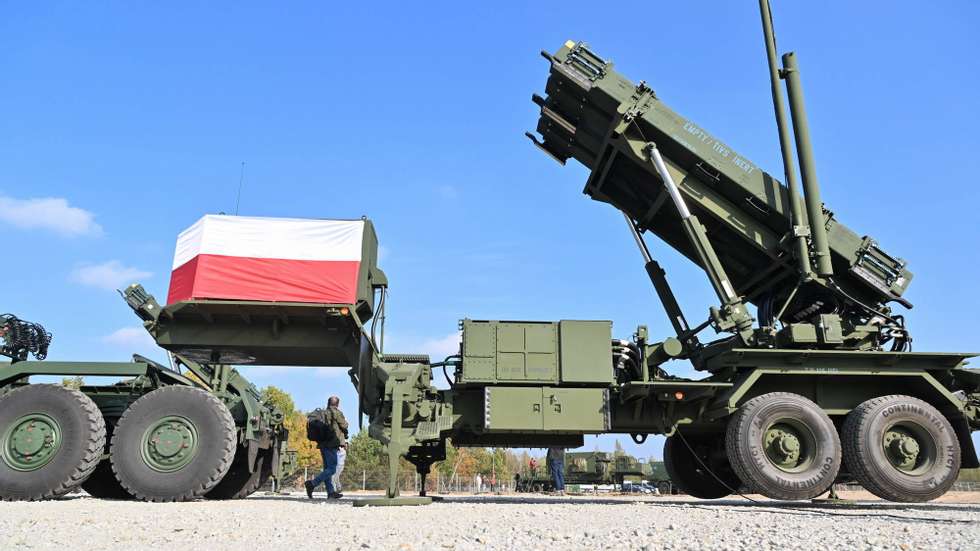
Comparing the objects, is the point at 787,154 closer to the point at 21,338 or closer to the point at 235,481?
the point at 235,481

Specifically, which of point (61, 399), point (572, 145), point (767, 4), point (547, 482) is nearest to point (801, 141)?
point (767, 4)

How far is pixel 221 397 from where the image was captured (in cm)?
814

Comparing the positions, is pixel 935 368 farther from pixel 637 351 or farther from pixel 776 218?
pixel 637 351

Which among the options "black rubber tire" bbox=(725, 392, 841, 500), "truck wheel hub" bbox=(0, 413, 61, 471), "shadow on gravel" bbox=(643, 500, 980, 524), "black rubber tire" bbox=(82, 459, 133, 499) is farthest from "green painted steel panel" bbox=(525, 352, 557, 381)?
"black rubber tire" bbox=(82, 459, 133, 499)

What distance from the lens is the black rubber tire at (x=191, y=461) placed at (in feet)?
23.1

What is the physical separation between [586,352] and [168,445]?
4.67 metres

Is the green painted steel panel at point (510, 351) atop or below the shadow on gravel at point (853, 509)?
atop

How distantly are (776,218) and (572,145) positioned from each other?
283 centimetres

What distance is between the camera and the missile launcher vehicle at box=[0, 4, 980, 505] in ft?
23.9

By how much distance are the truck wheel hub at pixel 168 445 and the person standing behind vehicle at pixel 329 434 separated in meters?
1.75

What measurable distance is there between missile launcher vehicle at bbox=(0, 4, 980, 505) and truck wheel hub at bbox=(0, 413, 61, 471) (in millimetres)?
21

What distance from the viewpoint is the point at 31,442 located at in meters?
7.10

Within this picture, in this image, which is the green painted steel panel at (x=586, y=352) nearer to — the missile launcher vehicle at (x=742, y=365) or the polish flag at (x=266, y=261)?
the missile launcher vehicle at (x=742, y=365)

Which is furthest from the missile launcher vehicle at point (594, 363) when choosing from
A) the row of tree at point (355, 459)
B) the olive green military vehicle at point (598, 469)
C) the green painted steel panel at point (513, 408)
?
the row of tree at point (355, 459)
